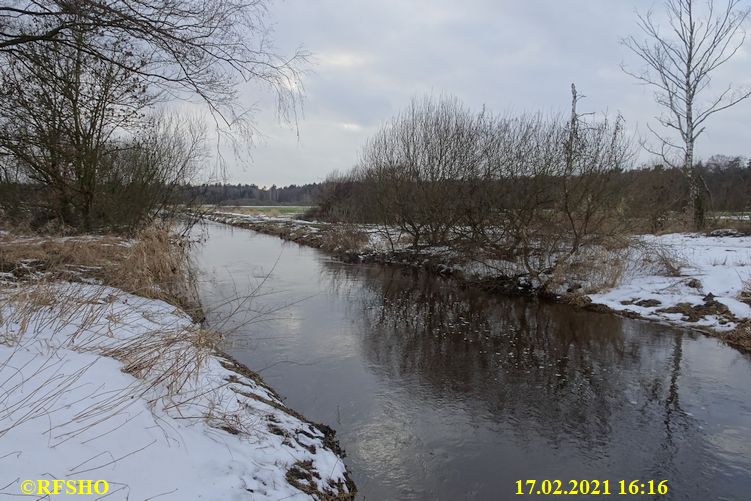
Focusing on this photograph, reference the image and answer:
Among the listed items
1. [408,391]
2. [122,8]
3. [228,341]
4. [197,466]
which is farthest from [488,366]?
[122,8]

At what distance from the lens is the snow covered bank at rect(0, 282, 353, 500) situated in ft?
8.45

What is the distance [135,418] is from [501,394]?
4950 millimetres

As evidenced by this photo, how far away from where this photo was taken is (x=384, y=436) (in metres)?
5.33

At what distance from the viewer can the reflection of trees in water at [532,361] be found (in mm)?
5930
